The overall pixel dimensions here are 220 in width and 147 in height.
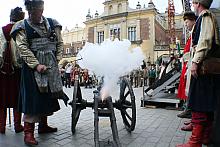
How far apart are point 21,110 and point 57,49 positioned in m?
0.98

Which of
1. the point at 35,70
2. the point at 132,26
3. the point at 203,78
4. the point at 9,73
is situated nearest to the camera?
the point at 203,78

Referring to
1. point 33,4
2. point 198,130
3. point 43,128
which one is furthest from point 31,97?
point 198,130

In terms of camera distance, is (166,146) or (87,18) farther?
(87,18)

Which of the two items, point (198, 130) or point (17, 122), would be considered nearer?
point (198, 130)

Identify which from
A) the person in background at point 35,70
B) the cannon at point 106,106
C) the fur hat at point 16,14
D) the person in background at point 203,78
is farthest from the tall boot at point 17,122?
the person in background at point 203,78

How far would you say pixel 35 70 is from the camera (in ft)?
10.8

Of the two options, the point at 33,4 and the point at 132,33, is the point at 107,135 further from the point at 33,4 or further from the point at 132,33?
the point at 132,33

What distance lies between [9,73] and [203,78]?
274 cm

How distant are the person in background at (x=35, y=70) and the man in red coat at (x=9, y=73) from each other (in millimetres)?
538

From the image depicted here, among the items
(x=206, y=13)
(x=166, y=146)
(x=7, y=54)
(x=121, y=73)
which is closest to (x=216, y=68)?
(x=206, y=13)

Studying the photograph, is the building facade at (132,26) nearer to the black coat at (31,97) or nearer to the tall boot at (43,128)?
the tall boot at (43,128)

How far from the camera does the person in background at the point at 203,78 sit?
107 inches

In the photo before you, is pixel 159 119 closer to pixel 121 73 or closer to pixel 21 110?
pixel 121 73

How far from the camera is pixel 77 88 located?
3867 millimetres
